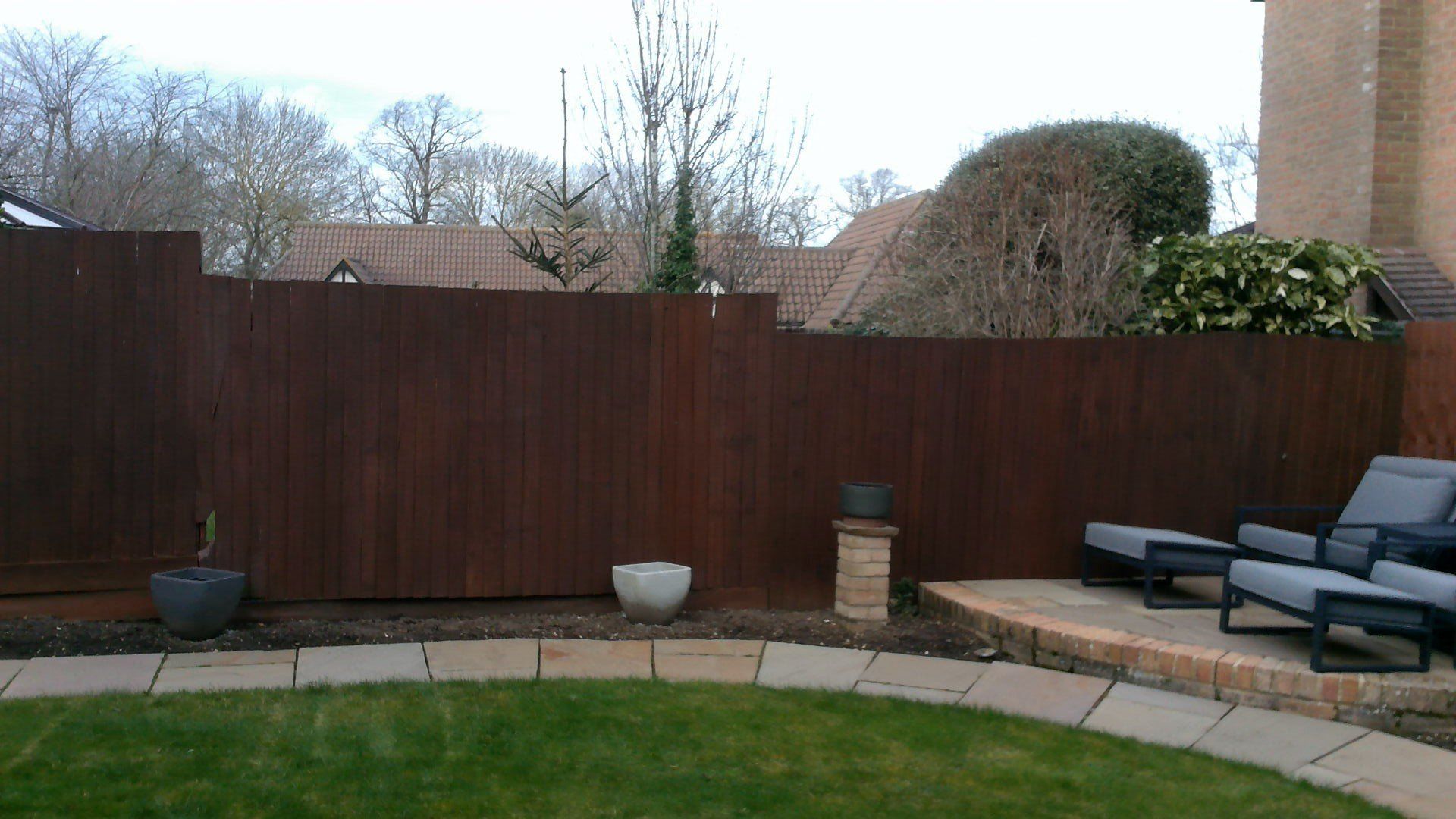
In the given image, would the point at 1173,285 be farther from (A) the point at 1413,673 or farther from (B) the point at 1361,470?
(A) the point at 1413,673

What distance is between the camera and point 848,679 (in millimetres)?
5684

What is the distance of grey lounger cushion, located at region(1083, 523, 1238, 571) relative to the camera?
678 cm

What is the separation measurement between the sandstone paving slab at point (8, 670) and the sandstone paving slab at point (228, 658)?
61 cm

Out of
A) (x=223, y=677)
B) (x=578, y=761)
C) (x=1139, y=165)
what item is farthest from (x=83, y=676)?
(x=1139, y=165)

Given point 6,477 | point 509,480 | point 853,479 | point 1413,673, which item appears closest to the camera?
point 1413,673

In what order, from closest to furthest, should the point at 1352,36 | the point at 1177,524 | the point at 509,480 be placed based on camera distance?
the point at 509,480
the point at 1177,524
the point at 1352,36

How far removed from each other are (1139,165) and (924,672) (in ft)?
24.6

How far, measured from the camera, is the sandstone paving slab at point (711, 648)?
609cm

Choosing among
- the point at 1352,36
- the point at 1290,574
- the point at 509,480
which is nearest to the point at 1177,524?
the point at 1290,574

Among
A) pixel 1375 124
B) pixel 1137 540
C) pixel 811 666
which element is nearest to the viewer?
pixel 811 666

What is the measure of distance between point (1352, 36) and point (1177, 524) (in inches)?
302

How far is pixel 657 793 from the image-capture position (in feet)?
13.1

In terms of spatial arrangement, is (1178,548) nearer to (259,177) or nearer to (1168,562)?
(1168,562)

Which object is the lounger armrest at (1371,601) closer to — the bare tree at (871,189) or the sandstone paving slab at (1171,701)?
the sandstone paving slab at (1171,701)
